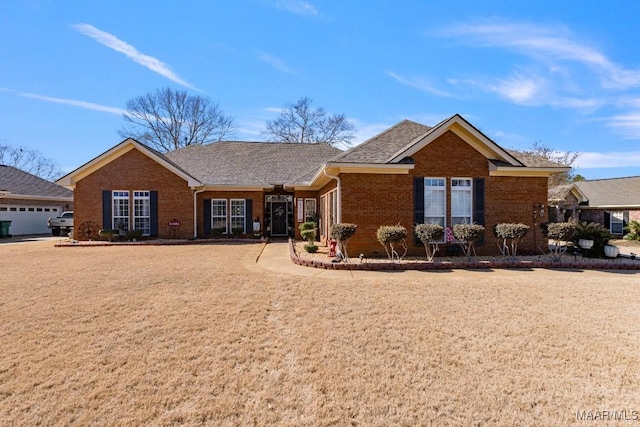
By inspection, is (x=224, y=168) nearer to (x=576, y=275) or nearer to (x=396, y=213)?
(x=396, y=213)

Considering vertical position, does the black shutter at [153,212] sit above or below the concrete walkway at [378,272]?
above

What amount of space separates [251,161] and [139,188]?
645cm

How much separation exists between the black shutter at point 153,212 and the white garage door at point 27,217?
42.6 ft

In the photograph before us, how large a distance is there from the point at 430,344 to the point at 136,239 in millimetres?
15250

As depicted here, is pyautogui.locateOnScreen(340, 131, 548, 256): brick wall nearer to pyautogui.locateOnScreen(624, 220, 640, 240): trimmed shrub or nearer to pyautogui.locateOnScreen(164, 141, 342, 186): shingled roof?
pyautogui.locateOnScreen(164, 141, 342, 186): shingled roof

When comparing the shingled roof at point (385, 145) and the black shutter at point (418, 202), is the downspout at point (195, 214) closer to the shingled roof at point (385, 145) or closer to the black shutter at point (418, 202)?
the shingled roof at point (385, 145)

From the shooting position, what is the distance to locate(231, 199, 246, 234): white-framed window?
17.8m

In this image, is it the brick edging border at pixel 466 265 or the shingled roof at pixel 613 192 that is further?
the shingled roof at pixel 613 192

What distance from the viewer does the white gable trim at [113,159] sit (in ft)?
51.6

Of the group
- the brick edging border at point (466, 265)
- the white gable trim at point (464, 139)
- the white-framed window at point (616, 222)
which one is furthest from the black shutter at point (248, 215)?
the white-framed window at point (616, 222)

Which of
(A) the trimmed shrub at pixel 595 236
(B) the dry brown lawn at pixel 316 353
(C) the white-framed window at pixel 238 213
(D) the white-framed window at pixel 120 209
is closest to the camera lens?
(B) the dry brown lawn at pixel 316 353

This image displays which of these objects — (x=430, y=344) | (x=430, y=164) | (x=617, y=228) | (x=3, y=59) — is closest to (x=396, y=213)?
(x=430, y=164)

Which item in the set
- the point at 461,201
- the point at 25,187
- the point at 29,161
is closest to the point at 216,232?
the point at 461,201

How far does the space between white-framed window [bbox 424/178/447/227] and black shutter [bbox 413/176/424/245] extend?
206 millimetres
